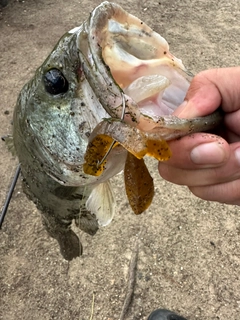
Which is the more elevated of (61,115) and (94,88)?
(94,88)

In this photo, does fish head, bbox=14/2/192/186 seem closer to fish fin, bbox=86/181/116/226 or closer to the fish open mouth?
the fish open mouth

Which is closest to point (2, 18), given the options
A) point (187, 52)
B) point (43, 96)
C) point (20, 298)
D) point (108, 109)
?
point (187, 52)

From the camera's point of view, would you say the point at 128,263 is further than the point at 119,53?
Yes

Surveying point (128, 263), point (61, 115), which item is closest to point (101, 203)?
point (61, 115)

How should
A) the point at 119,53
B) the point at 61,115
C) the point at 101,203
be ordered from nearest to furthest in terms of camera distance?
the point at 119,53, the point at 61,115, the point at 101,203

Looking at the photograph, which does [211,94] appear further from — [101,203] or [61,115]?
[101,203]

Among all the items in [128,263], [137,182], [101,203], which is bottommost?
[128,263]

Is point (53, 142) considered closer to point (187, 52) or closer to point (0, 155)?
point (0, 155)

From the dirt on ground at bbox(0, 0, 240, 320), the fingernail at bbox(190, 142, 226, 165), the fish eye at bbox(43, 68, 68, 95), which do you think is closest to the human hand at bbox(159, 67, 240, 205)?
the fingernail at bbox(190, 142, 226, 165)
